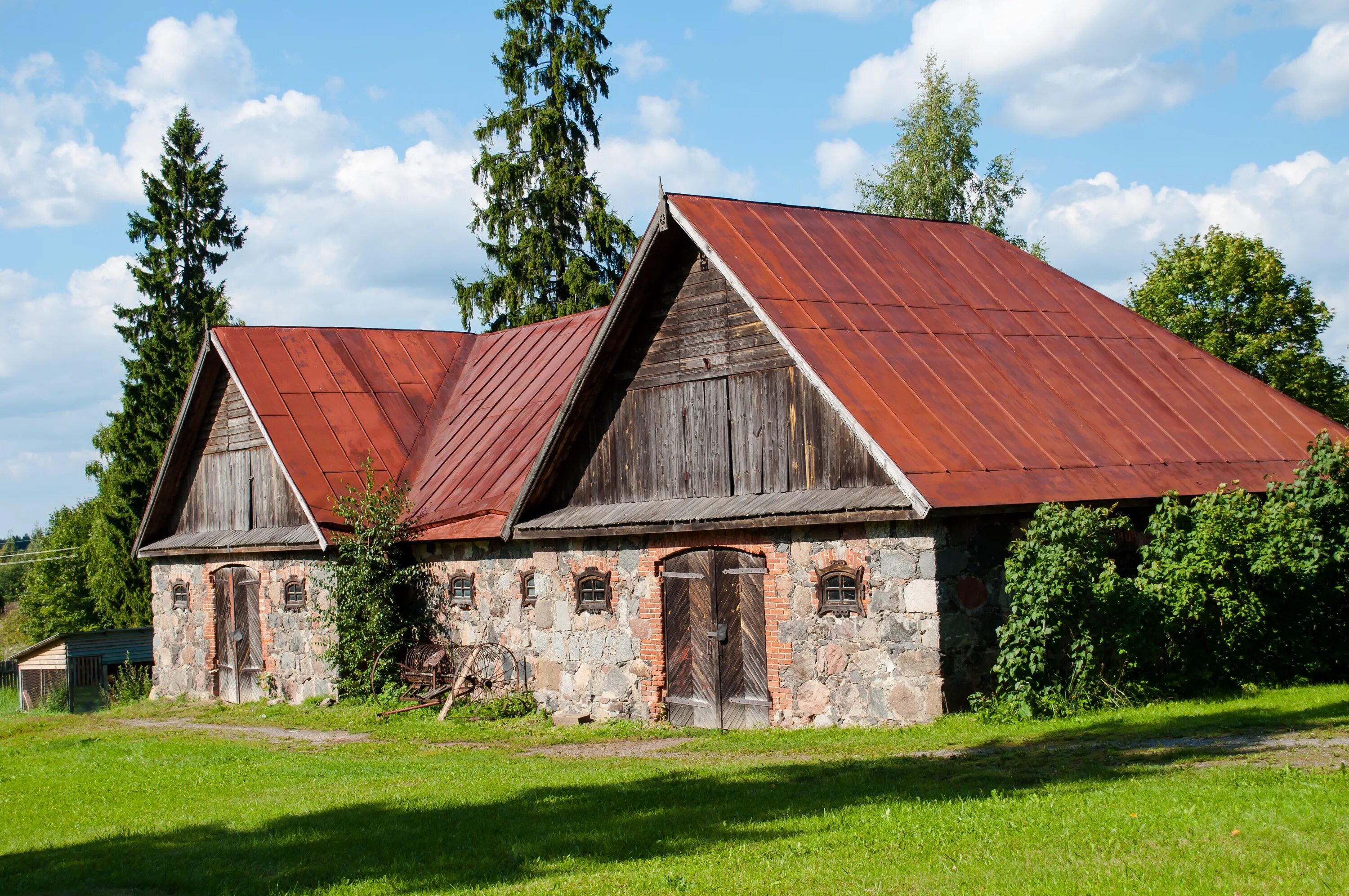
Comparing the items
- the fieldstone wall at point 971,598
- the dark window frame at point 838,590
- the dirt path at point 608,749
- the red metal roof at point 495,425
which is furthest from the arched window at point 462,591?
the fieldstone wall at point 971,598

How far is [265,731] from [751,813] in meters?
10.1

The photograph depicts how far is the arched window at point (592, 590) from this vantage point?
51.7 feet

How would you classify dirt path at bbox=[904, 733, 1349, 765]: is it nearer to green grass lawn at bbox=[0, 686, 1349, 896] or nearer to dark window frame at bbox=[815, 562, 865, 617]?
green grass lawn at bbox=[0, 686, 1349, 896]

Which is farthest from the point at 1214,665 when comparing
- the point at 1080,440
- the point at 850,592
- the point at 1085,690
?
the point at 850,592

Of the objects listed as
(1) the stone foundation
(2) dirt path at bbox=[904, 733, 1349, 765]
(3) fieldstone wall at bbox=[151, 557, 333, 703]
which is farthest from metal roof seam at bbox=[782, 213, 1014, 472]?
(3) fieldstone wall at bbox=[151, 557, 333, 703]

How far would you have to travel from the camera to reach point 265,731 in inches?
669

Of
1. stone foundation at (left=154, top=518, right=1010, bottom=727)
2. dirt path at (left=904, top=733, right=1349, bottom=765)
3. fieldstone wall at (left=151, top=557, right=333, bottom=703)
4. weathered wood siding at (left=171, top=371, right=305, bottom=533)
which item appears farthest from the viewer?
weathered wood siding at (left=171, top=371, right=305, bottom=533)

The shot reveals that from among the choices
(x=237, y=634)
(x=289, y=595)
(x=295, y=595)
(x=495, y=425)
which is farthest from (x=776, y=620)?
(x=237, y=634)

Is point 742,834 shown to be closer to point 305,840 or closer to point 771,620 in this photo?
point 305,840

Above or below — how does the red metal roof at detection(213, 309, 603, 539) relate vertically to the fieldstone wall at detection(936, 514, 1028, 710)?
above

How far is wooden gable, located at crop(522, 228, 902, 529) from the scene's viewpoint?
13734 mm

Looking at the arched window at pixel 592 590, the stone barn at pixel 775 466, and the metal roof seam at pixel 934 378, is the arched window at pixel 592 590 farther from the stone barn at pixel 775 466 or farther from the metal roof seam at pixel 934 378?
the metal roof seam at pixel 934 378

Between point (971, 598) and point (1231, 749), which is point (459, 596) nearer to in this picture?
point (971, 598)

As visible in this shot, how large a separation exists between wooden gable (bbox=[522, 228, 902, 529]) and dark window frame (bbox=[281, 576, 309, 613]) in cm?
551
